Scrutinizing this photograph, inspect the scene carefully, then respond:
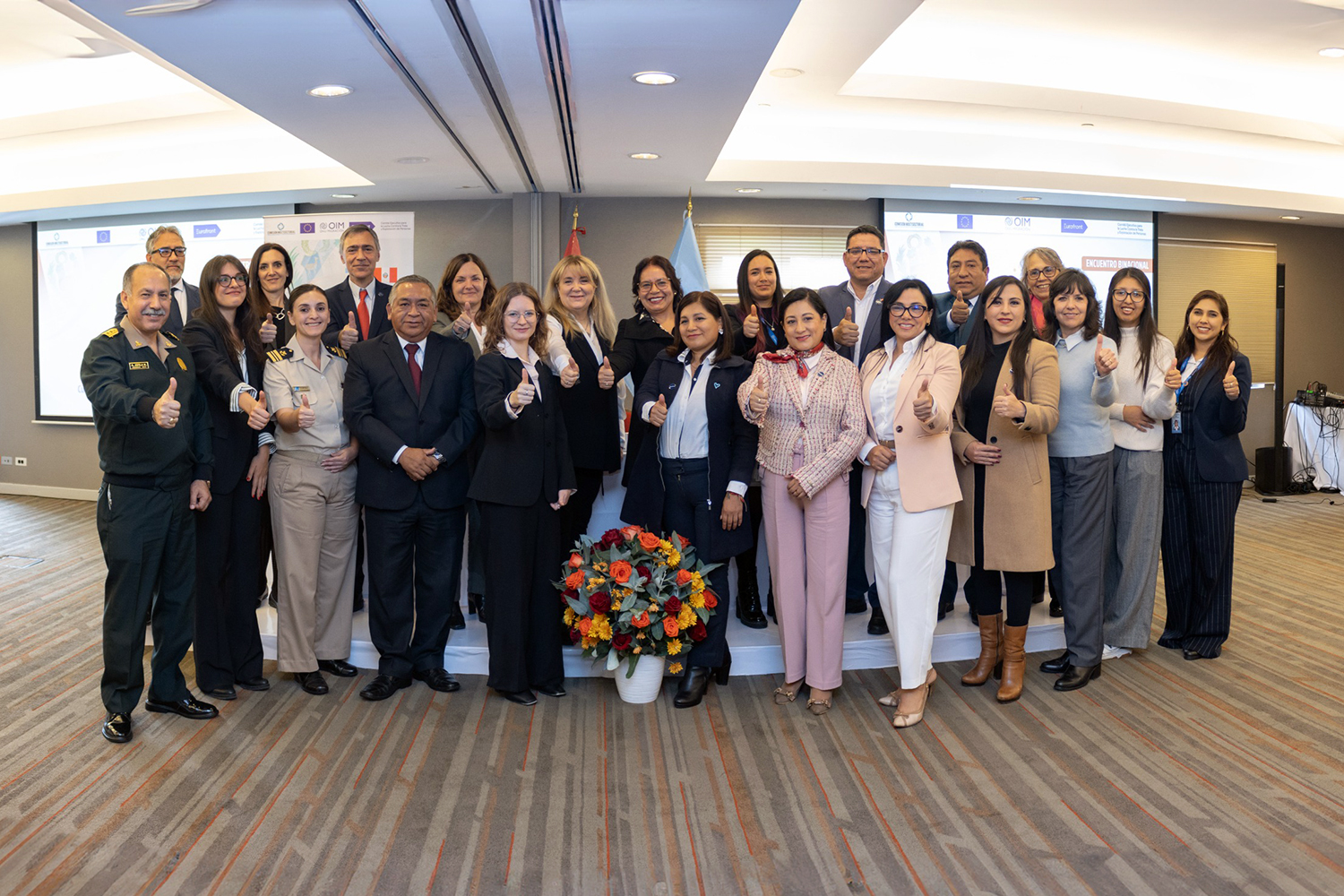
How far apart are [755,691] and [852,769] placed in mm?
791

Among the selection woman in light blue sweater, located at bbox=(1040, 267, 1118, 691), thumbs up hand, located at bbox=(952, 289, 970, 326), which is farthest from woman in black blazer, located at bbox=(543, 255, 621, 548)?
woman in light blue sweater, located at bbox=(1040, 267, 1118, 691)

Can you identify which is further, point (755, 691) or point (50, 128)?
point (50, 128)

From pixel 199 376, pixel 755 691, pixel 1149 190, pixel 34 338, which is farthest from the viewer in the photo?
pixel 34 338

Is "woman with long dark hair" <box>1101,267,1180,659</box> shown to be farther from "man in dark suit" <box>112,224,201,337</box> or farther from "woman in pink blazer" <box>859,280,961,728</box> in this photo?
"man in dark suit" <box>112,224,201,337</box>

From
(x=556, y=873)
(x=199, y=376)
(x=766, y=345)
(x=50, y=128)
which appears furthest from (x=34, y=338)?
(x=556, y=873)

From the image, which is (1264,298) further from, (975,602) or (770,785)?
(770,785)

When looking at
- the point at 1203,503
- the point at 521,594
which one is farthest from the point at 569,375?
the point at 1203,503

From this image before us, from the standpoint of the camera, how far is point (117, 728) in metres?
3.50

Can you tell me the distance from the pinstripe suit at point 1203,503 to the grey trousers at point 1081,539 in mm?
710

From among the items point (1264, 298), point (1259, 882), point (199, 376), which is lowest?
point (1259, 882)

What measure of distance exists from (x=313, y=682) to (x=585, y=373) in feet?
5.86

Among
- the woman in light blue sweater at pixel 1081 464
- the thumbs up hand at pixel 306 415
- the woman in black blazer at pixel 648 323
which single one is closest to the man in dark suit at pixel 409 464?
the thumbs up hand at pixel 306 415

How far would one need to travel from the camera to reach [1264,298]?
10.1 m

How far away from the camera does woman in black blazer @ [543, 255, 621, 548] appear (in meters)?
4.03
